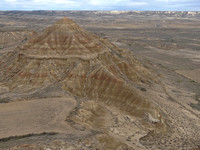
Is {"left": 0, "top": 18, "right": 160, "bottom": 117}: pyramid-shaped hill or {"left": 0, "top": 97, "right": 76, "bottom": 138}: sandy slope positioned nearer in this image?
{"left": 0, "top": 97, "right": 76, "bottom": 138}: sandy slope

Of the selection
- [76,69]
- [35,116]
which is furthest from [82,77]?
[35,116]

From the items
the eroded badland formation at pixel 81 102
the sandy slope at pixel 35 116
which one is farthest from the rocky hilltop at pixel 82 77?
the sandy slope at pixel 35 116

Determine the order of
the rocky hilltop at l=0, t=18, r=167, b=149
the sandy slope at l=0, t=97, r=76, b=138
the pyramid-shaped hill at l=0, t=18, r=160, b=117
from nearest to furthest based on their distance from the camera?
the sandy slope at l=0, t=97, r=76, b=138 < the rocky hilltop at l=0, t=18, r=167, b=149 < the pyramid-shaped hill at l=0, t=18, r=160, b=117

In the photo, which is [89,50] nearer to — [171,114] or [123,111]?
[123,111]

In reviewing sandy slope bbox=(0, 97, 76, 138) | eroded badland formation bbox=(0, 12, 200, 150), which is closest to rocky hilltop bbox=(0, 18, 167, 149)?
eroded badland formation bbox=(0, 12, 200, 150)

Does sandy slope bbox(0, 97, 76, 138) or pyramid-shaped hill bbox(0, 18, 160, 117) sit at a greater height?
pyramid-shaped hill bbox(0, 18, 160, 117)

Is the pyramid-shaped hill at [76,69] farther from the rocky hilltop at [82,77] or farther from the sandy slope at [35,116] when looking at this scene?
the sandy slope at [35,116]

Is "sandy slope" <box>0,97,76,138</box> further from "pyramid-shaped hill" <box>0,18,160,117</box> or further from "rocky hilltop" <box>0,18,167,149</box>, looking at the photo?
"pyramid-shaped hill" <box>0,18,160,117</box>
